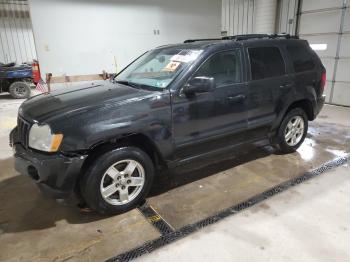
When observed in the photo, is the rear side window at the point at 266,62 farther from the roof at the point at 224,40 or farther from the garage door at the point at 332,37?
the garage door at the point at 332,37

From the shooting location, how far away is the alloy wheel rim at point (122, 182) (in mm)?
2510

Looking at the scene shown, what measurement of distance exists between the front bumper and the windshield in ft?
3.54

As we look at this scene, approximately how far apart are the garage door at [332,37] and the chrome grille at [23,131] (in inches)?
296

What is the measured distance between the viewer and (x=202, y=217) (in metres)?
2.57

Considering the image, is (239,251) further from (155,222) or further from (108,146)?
(108,146)

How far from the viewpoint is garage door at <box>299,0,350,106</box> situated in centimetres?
696

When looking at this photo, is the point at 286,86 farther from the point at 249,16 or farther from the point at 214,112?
the point at 249,16

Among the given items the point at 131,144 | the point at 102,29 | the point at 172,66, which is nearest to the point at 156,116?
the point at 131,144

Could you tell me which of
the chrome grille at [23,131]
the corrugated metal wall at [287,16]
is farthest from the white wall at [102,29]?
the chrome grille at [23,131]

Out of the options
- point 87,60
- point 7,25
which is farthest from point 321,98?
point 7,25

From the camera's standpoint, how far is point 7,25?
39.8ft

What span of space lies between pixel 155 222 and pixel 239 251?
0.78m

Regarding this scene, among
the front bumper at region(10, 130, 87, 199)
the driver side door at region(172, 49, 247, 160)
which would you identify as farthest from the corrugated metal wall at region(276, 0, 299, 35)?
the front bumper at region(10, 130, 87, 199)

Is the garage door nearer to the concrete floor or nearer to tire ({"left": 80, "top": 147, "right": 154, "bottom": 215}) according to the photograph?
the concrete floor
